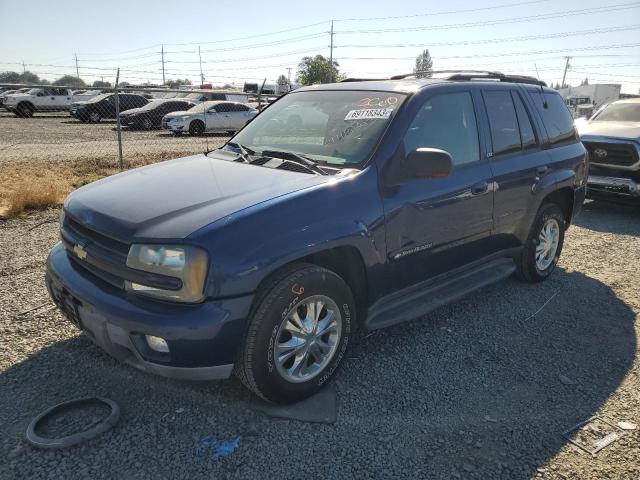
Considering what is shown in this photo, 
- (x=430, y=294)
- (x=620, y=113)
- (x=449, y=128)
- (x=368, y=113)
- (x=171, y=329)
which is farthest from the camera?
(x=620, y=113)

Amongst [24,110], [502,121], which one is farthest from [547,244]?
[24,110]

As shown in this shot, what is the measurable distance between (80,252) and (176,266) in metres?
0.82

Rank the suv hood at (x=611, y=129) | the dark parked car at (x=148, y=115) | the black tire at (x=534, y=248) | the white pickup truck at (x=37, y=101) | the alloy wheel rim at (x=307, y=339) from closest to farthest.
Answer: the alloy wheel rim at (x=307, y=339)
the black tire at (x=534, y=248)
the suv hood at (x=611, y=129)
the dark parked car at (x=148, y=115)
the white pickup truck at (x=37, y=101)

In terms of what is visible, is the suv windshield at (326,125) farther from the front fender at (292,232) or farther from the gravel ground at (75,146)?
the gravel ground at (75,146)

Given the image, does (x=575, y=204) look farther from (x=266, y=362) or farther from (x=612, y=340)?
(x=266, y=362)

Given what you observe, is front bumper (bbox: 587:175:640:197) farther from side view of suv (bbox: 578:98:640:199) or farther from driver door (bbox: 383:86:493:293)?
driver door (bbox: 383:86:493:293)

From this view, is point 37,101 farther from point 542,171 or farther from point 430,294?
point 430,294

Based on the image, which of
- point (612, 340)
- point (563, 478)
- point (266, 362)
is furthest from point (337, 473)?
point (612, 340)

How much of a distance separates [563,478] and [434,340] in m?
1.39

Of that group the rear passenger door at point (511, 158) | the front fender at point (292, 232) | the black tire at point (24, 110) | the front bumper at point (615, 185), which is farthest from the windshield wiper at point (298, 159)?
the black tire at point (24, 110)

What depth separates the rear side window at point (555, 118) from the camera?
15.4 feet

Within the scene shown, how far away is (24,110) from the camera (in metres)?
28.3

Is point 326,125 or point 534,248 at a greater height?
point 326,125

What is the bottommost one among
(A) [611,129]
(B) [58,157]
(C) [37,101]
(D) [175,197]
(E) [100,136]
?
(B) [58,157]
